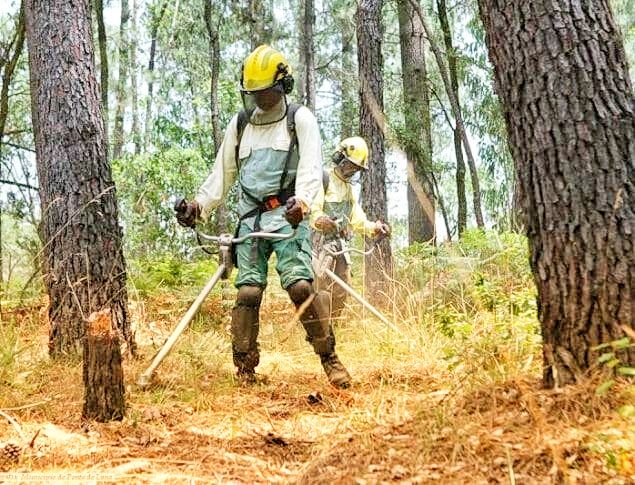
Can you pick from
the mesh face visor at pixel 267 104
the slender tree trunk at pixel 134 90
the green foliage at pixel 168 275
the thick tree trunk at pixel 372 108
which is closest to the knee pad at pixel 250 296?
the mesh face visor at pixel 267 104

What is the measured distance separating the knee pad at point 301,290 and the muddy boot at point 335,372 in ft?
1.45

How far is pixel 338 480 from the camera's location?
252 centimetres

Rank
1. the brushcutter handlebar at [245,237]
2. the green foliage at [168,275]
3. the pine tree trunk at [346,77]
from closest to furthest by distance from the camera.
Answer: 1. the brushcutter handlebar at [245,237]
2. the green foliage at [168,275]
3. the pine tree trunk at [346,77]

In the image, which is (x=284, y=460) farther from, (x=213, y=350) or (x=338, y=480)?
(x=213, y=350)

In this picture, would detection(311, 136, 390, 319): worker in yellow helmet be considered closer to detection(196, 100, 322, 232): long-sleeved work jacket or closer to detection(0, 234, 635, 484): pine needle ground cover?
detection(0, 234, 635, 484): pine needle ground cover

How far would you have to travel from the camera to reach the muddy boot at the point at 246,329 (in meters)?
4.98

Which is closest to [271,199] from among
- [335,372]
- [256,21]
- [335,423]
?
[335,372]

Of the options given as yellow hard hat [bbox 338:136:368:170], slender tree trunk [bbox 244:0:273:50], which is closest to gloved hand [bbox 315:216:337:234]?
yellow hard hat [bbox 338:136:368:170]

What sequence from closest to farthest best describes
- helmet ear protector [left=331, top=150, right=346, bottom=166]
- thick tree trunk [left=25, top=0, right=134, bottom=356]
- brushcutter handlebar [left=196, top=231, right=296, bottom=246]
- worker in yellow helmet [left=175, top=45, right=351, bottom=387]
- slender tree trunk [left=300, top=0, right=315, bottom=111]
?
1. brushcutter handlebar [left=196, top=231, right=296, bottom=246]
2. worker in yellow helmet [left=175, top=45, right=351, bottom=387]
3. thick tree trunk [left=25, top=0, right=134, bottom=356]
4. helmet ear protector [left=331, top=150, right=346, bottom=166]
5. slender tree trunk [left=300, top=0, right=315, bottom=111]

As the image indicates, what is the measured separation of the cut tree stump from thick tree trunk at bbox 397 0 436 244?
9.80 metres

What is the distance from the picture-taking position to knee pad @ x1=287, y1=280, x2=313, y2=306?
4828mm

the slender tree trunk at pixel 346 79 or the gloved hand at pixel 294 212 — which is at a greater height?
the slender tree trunk at pixel 346 79

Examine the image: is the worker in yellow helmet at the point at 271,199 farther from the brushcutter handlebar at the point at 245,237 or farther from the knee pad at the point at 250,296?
the brushcutter handlebar at the point at 245,237

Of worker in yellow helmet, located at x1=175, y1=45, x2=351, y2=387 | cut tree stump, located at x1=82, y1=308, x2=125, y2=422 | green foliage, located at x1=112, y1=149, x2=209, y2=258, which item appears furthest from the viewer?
green foliage, located at x1=112, y1=149, x2=209, y2=258
